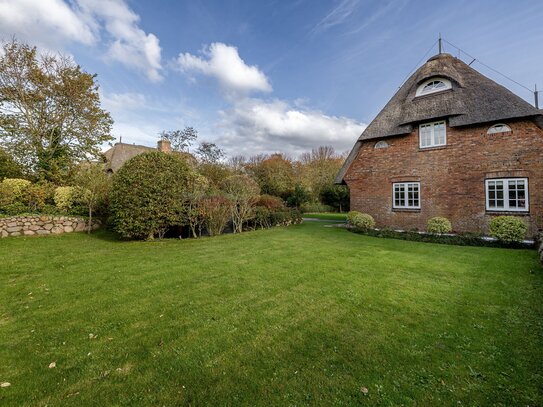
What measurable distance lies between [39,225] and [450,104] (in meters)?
20.2

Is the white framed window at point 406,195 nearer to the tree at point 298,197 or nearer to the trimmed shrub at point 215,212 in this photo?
the trimmed shrub at point 215,212

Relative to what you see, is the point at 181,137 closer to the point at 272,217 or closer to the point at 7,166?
the point at 7,166

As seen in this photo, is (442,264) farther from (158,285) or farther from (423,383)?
(158,285)

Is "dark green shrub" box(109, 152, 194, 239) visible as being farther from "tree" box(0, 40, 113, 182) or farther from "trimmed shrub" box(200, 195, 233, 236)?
"tree" box(0, 40, 113, 182)

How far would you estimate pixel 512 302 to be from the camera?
463 centimetres

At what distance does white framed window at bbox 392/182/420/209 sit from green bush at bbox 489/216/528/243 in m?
3.69

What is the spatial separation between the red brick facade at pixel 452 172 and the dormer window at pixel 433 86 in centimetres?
231

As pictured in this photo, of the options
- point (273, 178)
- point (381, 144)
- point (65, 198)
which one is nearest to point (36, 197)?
point (65, 198)

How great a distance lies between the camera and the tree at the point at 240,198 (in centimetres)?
1394

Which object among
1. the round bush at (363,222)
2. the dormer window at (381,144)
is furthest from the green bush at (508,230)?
the dormer window at (381,144)

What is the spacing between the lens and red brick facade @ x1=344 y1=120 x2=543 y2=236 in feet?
35.5

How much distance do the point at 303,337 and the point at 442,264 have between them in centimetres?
578

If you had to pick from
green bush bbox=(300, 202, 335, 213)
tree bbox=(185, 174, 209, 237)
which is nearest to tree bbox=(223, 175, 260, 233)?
tree bbox=(185, 174, 209, 237)

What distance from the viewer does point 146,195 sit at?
34.7 feet
